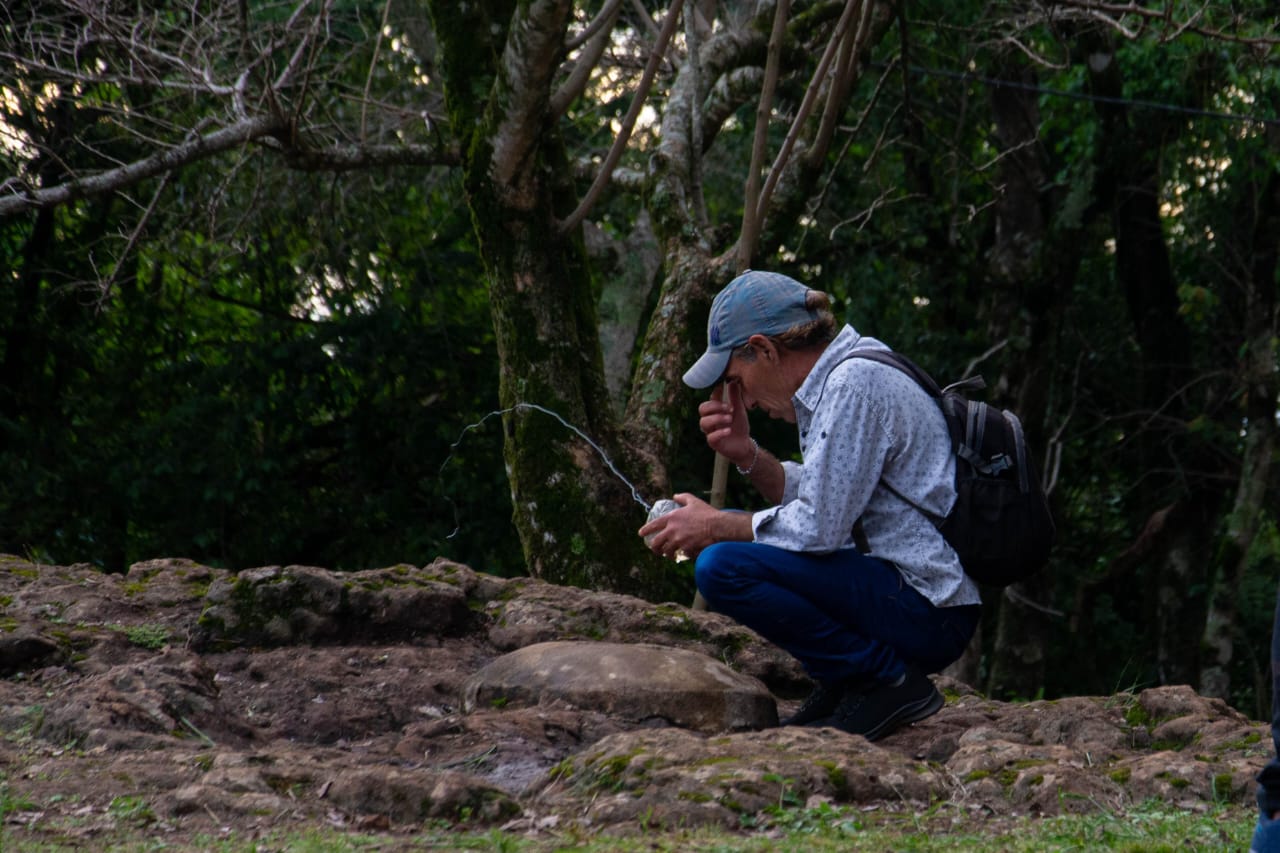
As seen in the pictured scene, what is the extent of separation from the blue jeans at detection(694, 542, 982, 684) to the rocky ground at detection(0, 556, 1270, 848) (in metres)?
0.31

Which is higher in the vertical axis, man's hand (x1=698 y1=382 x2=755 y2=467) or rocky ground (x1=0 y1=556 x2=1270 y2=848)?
man's hand (x1=698 y1=382 x2=755 y2=467)

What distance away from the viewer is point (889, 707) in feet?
14.8

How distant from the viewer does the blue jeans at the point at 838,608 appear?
4.42 m

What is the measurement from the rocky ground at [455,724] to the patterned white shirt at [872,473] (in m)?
0.56

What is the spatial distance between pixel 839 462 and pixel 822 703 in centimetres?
98

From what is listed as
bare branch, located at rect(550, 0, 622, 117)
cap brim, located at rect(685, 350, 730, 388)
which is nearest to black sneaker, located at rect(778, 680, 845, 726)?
cap brim, located at rect(685, 350, 730, 388)

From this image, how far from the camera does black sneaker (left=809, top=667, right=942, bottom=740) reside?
4.48 metres

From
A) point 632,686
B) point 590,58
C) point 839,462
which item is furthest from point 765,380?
A: point 590,58

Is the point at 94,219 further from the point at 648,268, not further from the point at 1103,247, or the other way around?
the point at 1103,247

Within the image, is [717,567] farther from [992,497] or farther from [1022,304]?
[1022,304]

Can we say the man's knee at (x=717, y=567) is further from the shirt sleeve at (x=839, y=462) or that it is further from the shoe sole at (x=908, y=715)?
the shoe sole at (x=908, y=715)

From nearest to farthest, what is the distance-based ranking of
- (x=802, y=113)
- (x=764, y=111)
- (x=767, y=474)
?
1. (x=767, y=474)
2. (x=764, y=111)
3. (x=802, y=113)

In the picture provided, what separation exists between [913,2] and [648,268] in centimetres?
329

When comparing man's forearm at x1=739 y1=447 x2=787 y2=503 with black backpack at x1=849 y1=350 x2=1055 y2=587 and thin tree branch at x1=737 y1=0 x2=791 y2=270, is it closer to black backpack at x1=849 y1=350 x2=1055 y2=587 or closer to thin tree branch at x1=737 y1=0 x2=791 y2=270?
black backpack at x1=849 y1=350 x2=1055 y2=587
